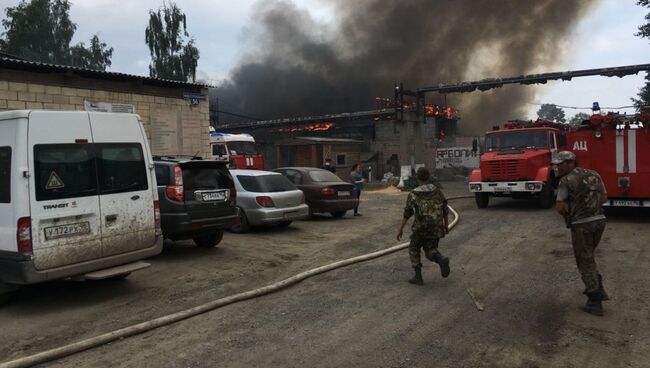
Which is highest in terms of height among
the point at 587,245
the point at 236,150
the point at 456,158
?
the point at 236,150

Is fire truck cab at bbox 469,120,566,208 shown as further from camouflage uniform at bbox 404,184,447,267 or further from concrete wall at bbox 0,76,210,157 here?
concrete wall at bbox 0,76,210,157

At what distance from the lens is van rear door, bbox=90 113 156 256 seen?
19.7 ft

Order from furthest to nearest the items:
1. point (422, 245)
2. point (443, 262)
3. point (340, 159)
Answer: point (340, 159) < point (422, 245) < point (443, 262)

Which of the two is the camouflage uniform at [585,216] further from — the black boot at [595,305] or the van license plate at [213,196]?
the van license plate at [213,196]

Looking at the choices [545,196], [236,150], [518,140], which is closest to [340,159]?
[236,150]

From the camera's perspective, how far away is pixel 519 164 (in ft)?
45.2

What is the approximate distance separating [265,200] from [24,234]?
5684 mm

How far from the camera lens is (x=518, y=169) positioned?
13766mm

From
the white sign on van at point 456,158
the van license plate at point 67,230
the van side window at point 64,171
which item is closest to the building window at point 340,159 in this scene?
the white sign on van at point 456,158

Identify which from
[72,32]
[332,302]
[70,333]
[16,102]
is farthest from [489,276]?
[72,32]

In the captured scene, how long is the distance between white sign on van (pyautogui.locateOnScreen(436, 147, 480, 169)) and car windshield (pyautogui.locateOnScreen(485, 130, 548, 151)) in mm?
16457

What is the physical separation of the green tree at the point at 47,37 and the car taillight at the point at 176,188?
4293 centimetres

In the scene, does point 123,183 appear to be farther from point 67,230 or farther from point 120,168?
point 67,230

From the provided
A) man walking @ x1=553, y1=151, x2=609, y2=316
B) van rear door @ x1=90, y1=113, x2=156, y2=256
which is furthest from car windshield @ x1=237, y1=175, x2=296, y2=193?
man walking @ x1=553, y1=151, x2=609, y2=316
